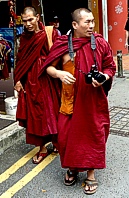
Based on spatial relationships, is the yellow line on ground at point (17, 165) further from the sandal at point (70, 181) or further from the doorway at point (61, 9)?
the doorway at point (61, 9)

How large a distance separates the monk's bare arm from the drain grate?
1961 mm

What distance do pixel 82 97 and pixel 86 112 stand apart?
150 millimetres

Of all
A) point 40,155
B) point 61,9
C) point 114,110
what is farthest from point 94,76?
point 61,9

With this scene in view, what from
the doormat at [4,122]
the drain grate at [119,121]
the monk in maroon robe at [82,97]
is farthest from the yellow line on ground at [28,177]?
the drain grate at [119,121]

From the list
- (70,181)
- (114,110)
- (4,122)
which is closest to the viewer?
(70,181)

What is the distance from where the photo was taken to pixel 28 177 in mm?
3826

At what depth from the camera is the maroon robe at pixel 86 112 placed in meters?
3.18

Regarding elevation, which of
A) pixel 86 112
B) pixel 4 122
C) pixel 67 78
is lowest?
pixel 4 122

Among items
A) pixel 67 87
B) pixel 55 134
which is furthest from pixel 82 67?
pixel 55 134

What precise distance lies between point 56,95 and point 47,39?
2.14ft

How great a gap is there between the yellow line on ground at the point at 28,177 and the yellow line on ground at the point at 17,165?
20cm

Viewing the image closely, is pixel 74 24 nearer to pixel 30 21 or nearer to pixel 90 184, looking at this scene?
pixel 30 21

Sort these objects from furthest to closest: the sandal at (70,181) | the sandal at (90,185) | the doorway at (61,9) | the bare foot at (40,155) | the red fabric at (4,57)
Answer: the doorway at (61,9), the red fabric at (4,57), the bare foot at (40,155), the sandal at (70,181), the sandal at (90,185)

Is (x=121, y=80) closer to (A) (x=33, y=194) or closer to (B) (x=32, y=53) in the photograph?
(B) (x=32, y=53)
